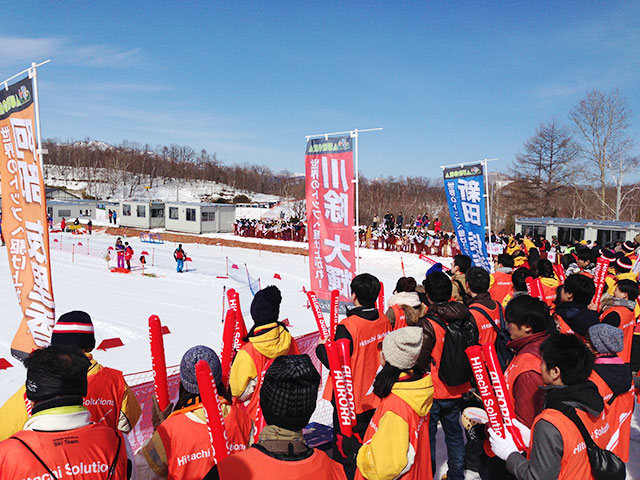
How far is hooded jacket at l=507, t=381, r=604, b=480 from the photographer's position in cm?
209

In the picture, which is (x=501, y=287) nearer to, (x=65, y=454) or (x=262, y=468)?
(x=262, y=468)

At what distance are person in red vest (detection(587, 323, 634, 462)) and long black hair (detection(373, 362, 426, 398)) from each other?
122 centimetres

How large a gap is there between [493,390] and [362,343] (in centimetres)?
144

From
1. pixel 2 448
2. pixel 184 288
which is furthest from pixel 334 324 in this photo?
pixel 184 288

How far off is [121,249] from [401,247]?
14595mm

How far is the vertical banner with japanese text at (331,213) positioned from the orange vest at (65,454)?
5015mm

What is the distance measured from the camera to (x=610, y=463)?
2172mm

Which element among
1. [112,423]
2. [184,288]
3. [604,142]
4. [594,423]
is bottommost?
[184,288]

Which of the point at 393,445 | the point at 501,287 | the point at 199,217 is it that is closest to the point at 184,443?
the point at 393,445

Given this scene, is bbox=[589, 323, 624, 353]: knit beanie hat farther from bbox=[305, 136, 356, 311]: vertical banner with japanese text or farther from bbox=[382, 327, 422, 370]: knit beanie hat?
bbox=[305, 136, 356, 311]: vertical banner with japanese text

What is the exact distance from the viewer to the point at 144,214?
38906 mm

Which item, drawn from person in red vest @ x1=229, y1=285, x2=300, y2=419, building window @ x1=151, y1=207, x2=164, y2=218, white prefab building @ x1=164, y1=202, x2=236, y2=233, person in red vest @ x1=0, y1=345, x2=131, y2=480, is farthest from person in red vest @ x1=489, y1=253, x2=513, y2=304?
building window @ x1=151, y1=207, x2=164, y2=218

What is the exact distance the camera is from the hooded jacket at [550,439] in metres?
2.09

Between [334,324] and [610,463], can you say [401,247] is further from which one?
[610,463]
